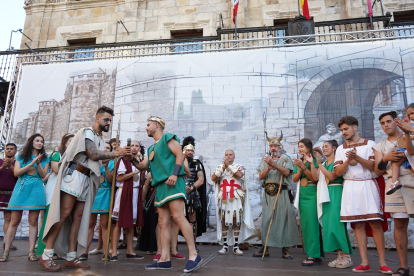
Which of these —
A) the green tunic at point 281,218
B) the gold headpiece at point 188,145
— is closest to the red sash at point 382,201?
the green tunic at point 281,218

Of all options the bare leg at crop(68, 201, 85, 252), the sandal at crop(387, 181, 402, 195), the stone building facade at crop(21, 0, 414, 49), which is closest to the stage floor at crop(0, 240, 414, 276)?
the bare leg at crop(68, 201, 85, 252)

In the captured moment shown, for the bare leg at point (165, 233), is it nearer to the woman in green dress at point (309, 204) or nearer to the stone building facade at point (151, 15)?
the woman in green dress at point (309, 204)

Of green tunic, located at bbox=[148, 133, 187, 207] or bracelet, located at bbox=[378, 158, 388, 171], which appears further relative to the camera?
green tunic, located at bbox=[148, 133, 187, 207]

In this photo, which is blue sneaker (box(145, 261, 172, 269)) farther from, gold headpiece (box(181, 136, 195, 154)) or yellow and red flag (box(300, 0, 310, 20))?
yellow and red flag (box(300, 0, 310, 20))

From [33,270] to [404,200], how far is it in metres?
3.62

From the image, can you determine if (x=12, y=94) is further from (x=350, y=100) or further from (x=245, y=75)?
(x=350, y=100)

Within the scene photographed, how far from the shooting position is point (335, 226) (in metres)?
3.74

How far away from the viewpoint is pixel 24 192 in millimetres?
4230

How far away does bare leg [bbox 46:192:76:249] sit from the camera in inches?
130

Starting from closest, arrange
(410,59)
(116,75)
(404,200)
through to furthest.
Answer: (404,200) → (410,59) → (116,75)

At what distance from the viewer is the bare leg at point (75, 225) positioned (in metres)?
3.40

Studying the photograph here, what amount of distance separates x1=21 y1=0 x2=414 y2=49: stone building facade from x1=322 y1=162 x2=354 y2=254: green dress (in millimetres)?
8497

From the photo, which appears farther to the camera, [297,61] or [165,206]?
[297,61]

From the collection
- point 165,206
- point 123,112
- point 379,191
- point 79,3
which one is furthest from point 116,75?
point 79,3
